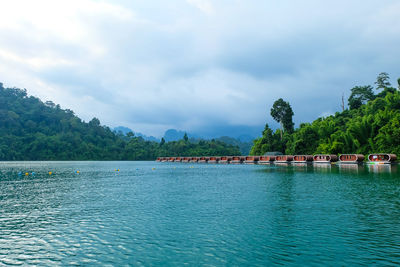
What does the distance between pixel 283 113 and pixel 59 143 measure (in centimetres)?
13612

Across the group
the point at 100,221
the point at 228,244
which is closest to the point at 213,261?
A: the point at 228,244

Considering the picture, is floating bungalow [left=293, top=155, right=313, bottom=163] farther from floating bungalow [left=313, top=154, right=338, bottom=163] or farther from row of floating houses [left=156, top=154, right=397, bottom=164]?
floating bungalow [left=313, top=154, right=338, bottom=163]

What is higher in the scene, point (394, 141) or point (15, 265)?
point (394, 141)

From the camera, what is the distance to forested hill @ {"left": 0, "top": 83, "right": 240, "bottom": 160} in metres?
160

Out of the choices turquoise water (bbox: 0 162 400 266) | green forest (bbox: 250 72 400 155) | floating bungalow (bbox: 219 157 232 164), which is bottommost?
turquoise water (bbox: 0 162 400 266)

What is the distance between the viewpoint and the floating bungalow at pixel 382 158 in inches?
2241

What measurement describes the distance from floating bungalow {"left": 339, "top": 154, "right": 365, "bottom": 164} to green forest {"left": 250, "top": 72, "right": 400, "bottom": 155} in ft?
16.9

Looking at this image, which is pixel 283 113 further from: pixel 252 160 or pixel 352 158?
Result: pixel 352 158

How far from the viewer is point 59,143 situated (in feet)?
552

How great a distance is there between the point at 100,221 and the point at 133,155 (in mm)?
182153

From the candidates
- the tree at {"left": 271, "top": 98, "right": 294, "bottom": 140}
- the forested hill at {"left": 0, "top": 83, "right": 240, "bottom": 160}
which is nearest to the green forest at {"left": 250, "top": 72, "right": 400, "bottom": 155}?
the tree at {"left": 271, "top": 98, "right": 294, "bottom": 140}

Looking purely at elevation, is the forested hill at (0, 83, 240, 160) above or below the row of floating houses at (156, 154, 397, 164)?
above

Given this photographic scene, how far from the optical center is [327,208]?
56.2 ft

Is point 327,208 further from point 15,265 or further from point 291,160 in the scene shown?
point 291,160
